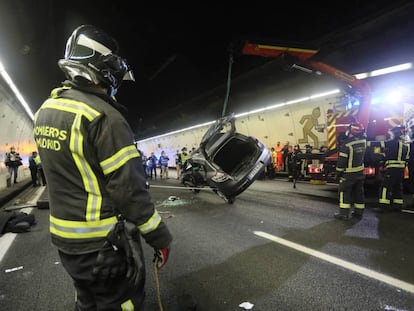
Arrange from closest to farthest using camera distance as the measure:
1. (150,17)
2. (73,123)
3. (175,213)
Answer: (73,123), (175,213), (150,17)

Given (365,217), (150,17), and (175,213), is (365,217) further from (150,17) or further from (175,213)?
(150,17)

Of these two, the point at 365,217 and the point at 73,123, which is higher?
the point at 73,123

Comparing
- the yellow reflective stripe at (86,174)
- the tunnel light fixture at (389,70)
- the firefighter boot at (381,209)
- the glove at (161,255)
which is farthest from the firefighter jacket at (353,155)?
the yellow reflective stripe at (86,174)

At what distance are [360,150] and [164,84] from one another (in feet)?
41.9

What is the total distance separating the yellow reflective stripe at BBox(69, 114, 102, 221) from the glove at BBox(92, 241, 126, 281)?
0.18 m

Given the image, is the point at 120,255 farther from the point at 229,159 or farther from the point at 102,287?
the point at 229,159

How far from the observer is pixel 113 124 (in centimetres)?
132

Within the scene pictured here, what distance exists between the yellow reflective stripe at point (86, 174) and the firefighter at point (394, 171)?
6.43 metres

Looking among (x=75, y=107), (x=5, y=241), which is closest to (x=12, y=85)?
(x=5, y=241)

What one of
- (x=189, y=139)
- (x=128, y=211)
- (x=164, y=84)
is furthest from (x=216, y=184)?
(x=189, y=139)

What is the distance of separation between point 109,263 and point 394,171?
6.86m

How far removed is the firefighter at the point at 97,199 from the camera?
130 cm

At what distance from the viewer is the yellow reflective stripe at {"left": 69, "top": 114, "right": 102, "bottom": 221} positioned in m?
1.30

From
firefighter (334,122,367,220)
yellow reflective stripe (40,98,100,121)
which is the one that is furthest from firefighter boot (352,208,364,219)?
yellow reflective stripe (40,98,100,121)
